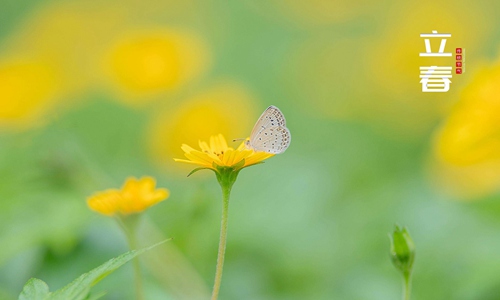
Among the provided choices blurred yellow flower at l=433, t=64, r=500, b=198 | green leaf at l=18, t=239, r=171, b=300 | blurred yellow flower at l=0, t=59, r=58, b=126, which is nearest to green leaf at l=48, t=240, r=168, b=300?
green leaf at l=18, t=239, r=171, b=300

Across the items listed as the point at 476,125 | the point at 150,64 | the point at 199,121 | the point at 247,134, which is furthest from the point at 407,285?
the point at 150,64

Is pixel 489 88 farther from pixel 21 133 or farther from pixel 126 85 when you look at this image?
pixel 126 85

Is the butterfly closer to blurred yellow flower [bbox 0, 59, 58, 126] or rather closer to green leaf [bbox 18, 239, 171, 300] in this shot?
green leaf [bbox 18, 239, 171, 300]

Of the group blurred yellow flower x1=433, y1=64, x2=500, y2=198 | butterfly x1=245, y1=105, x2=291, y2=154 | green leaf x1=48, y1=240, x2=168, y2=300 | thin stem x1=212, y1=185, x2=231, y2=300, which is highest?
butterfly x1=245, y1=105, x2=291, y2=154

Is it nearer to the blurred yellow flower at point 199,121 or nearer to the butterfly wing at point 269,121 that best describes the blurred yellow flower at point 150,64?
the blurred yellow flower at point 199,121

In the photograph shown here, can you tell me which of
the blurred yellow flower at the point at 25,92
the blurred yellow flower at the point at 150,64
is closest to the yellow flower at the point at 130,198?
the blurred yellow flower at the point at 25,92

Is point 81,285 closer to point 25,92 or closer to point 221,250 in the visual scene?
point 221,250

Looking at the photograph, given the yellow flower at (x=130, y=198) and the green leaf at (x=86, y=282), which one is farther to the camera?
the yellow flower at (x=130, y=198)
